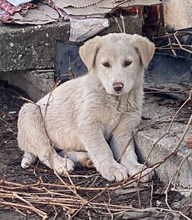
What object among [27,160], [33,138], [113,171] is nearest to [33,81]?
[33,138]

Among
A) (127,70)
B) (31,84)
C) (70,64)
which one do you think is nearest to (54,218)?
(127,70)

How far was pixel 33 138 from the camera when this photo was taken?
18.1ft

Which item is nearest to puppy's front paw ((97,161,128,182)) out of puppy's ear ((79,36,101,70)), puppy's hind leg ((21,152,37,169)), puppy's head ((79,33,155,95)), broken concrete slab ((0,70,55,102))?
A: puppy's head ((79,33,155,95))

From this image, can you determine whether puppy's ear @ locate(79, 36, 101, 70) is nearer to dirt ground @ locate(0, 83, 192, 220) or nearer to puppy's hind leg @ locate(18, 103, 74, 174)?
puppy's hind leg @ locate(18, 103, 74, 174)

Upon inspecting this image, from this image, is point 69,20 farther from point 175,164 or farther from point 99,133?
point 175,164

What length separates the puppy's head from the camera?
5.03 meters

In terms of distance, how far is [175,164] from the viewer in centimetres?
479

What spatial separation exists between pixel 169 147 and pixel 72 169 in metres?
0.79

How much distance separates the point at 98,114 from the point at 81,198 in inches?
35.2

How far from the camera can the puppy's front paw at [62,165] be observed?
16.9 ft

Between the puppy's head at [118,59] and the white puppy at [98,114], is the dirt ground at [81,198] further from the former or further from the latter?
the puppy's head at [118,59]

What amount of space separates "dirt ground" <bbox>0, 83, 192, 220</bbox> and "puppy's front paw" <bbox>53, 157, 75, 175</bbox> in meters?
0.06

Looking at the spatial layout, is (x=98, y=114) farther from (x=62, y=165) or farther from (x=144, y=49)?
(x=144, y=49)

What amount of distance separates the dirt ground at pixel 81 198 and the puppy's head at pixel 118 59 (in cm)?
73
